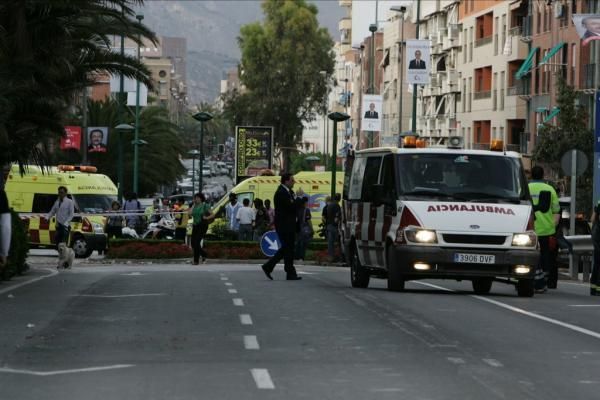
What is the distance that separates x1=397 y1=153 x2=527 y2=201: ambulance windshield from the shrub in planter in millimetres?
Result: 8227

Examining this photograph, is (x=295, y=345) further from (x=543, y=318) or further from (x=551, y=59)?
(x=551, y=59)

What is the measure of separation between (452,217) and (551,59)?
58131 millimetres

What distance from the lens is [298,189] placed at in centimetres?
6038

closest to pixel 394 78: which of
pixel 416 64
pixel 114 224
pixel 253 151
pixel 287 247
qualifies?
pixel 253 151

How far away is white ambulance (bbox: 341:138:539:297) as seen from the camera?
23.0 m

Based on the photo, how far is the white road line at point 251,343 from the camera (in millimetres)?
14789

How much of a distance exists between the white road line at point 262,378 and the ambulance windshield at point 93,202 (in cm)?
3825

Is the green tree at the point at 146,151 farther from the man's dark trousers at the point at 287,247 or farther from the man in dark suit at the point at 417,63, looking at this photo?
the man's dark trousers at the point at 287,247

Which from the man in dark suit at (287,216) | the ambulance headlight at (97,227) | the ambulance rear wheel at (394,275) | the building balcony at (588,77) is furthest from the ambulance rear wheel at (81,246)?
the building balcony at (588,77)

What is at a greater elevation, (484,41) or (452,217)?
(484,41)

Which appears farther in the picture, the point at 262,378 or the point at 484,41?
the point at 484,41

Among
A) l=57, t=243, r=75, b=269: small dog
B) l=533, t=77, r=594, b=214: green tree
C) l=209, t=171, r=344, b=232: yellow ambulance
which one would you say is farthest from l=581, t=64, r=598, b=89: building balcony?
l=57, t=243, r=75, b=269: small dog

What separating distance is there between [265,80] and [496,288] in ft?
346

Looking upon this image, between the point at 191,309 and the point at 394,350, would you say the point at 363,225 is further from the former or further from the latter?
the point at 394,350
